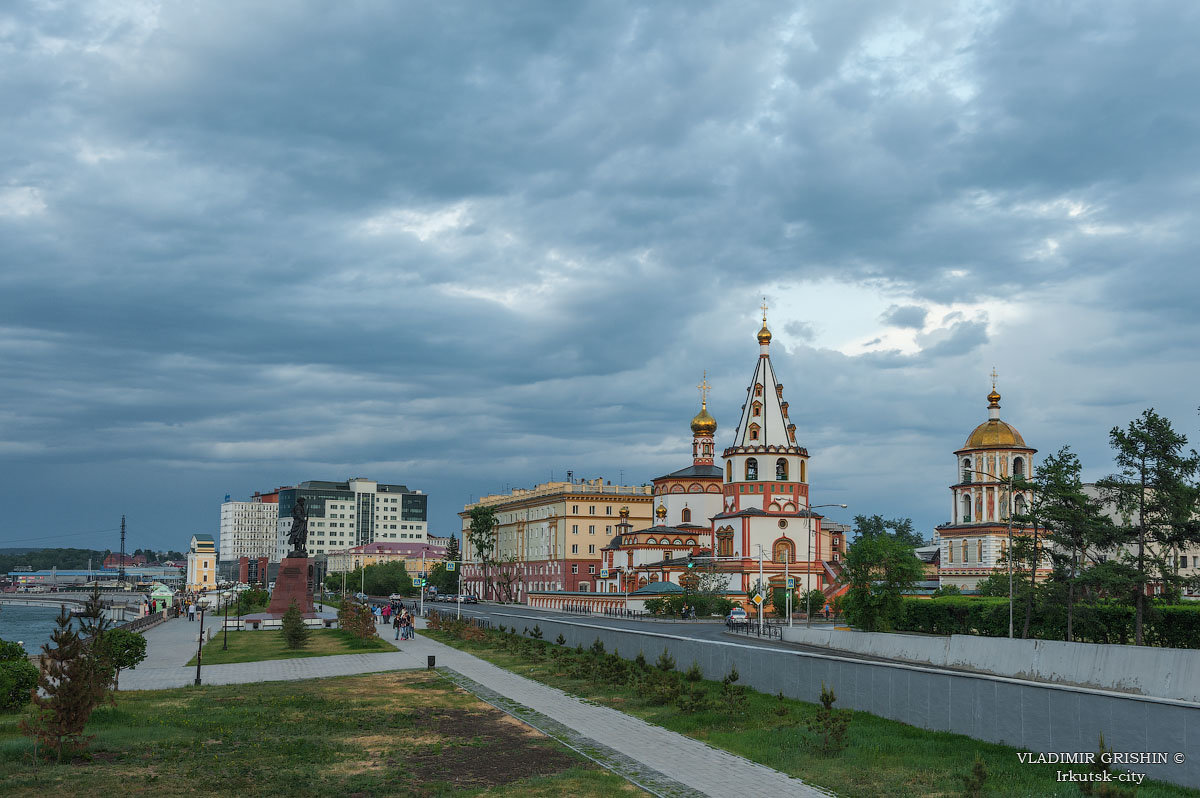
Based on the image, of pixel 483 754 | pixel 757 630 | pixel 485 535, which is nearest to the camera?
pixel 483 754

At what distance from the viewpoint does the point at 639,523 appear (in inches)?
4867

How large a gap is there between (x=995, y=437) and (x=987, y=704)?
78344 mm

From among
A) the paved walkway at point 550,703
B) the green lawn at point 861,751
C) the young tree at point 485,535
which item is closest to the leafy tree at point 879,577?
the paved walkway at point 550,703

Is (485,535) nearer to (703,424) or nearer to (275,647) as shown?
(703,424)

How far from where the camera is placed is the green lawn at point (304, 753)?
1750 centimetres

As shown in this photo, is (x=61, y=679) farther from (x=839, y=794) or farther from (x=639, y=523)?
(x=639, y=523)

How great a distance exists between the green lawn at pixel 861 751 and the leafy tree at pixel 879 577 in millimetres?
24619

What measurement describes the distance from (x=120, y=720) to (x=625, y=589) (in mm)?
76151

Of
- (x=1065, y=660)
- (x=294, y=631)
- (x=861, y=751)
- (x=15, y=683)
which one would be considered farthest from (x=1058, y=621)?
(x=15, y=683)

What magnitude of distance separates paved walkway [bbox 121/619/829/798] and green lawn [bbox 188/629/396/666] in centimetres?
113

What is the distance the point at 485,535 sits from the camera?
134 metres

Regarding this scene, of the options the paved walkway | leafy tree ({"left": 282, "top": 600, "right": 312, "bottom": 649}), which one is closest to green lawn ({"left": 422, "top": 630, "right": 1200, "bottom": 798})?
the paved walkway

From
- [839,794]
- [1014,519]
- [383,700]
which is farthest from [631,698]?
[1014,519]

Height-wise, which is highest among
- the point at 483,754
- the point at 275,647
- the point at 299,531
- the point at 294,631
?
the point at 299,531
